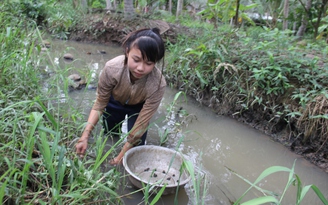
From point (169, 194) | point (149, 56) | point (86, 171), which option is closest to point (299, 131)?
point (169, 194)

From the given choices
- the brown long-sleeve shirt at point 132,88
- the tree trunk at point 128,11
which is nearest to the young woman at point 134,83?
the brown long-sleeve shirt at point 132,88

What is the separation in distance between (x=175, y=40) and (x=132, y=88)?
13.6ft

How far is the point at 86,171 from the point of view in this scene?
1.25 meters

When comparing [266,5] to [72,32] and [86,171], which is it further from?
[86,171]

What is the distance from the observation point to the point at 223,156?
8.00 feet

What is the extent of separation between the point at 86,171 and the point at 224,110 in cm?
227

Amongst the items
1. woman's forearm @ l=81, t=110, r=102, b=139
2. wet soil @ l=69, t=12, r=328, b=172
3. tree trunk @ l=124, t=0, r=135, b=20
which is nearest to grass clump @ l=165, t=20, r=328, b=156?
wet soil @ l=69, t=12, r=328, b=172

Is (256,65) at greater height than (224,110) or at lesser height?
greater

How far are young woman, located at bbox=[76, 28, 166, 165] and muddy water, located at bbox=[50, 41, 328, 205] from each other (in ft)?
0.62

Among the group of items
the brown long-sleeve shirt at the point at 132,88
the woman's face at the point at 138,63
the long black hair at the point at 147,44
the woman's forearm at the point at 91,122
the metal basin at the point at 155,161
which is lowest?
the metal basin at the point at 155,161

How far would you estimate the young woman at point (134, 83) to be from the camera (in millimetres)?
1599

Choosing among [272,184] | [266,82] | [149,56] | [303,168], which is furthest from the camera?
[266,82]

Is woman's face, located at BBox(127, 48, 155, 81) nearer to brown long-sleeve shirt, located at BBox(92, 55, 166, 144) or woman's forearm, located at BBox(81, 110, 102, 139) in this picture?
brown long-sleeve shirt, located at BBox(92, 55, 166, 144)

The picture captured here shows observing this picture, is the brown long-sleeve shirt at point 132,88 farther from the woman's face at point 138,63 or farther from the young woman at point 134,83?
the woman's face at point 138,63
